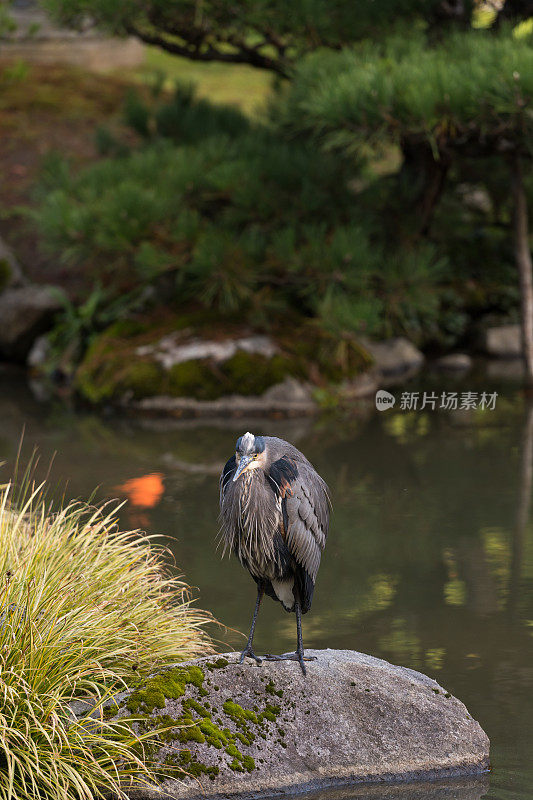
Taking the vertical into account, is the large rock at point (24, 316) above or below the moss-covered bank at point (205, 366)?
below

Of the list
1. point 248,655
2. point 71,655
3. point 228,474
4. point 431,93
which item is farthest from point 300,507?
point 431,93

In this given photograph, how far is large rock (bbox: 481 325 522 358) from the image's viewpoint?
11.6 metres

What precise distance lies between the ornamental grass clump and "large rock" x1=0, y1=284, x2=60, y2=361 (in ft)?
27.3

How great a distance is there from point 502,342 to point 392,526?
21.2 feet

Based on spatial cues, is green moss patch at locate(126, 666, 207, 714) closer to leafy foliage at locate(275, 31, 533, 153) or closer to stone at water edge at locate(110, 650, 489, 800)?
stone at water edge at locate(110, 650, 489, 800)

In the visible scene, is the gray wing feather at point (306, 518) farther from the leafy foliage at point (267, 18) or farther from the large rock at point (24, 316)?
the large rock at point (24, 316)

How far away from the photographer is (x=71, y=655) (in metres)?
2.94

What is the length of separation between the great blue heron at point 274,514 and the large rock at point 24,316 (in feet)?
28.7

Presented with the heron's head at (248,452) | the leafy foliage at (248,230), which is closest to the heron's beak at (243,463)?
the heron's head at (248,452)

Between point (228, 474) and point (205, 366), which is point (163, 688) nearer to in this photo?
point (228, 474)

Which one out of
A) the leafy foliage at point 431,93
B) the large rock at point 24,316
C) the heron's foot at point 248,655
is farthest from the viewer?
the large rock at point 24,316

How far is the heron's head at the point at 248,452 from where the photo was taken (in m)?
2.79

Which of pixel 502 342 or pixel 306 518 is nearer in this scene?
pixel 306 518

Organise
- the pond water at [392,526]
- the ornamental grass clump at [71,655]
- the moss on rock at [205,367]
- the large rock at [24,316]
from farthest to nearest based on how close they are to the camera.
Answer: the large rock at [24,316]
the moss on rock at [205,367]
the pond water at [392,526]
the ornamental grass clump at [71,655]
